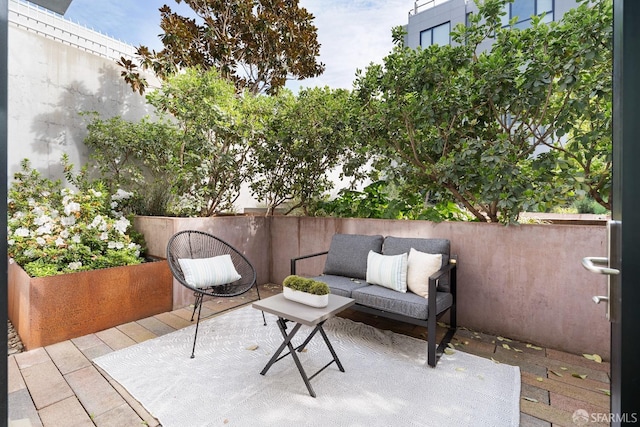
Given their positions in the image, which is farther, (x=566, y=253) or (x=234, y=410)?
(x=566, y=253)

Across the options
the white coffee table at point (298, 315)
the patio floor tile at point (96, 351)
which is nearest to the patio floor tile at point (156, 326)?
the patio floor tile at point (96, 351)

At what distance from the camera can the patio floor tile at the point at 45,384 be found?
2.04 m

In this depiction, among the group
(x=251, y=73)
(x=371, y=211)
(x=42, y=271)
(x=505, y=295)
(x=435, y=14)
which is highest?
(x=435, y=14)

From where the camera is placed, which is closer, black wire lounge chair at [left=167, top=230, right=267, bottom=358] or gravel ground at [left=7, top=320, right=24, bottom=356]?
gravel ground at [left=7, top=320, right=24, bottom=356]

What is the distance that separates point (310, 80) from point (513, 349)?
559cm

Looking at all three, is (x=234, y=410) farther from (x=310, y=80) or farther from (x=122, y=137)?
(x=310, y=80)

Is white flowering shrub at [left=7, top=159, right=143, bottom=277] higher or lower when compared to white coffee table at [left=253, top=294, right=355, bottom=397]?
higher

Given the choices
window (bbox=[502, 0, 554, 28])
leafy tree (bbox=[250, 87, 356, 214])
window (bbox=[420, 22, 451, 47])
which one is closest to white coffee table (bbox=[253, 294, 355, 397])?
leafy tree (bbox=[250, 87, 356, 214])

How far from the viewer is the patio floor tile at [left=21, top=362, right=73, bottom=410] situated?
204 centimetres

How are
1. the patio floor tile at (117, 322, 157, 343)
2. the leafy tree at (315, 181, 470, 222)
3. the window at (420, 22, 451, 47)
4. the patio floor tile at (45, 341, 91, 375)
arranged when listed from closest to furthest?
the patio floor tile at (45, 341, 91, 375)
the patio floor tile at (117, 322, 157, 343)
the leafy tree at (315, 181, 470, 222)
the window at (420, 22, 451, 47)

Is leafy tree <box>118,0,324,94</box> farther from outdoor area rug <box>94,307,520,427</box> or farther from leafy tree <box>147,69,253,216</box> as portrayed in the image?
outdoor area rug <box>94,307,520,427</box>

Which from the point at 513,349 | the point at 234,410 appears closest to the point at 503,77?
the point at 513,349

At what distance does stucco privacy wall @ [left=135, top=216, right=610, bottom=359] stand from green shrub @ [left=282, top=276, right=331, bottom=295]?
5.53 ft

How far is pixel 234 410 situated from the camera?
6.43ft
